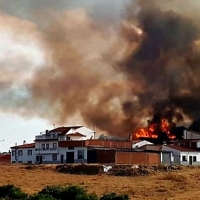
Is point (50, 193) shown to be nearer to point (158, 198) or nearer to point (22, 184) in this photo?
point (158, 198)

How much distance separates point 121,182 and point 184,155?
120 ft

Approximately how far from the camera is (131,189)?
2051 inches

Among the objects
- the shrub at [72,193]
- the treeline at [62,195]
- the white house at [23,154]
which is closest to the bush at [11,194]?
the treeline at [62,195]

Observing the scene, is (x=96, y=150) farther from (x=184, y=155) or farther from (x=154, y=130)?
(x=154, y=130)

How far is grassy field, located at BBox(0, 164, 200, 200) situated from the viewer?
49.3m

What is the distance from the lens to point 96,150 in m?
86.8

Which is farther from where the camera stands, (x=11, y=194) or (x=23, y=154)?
(x=23, y=154)

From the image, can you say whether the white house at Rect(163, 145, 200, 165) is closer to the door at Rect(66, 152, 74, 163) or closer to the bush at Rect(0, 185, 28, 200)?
the door at Rect(66, 152, 74, 163)

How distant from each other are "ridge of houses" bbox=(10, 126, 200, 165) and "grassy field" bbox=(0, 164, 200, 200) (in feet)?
40.7

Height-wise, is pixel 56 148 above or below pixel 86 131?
below

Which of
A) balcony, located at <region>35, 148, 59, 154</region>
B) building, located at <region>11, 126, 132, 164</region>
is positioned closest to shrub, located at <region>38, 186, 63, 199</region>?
building, located at <region>11, 126, 132, 164</region>

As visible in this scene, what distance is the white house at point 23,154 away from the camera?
101625mm

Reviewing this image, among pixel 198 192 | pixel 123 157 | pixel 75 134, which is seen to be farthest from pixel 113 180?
pixel 75 134

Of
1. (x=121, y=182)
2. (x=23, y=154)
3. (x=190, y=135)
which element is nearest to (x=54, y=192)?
(x=121, y=182)
